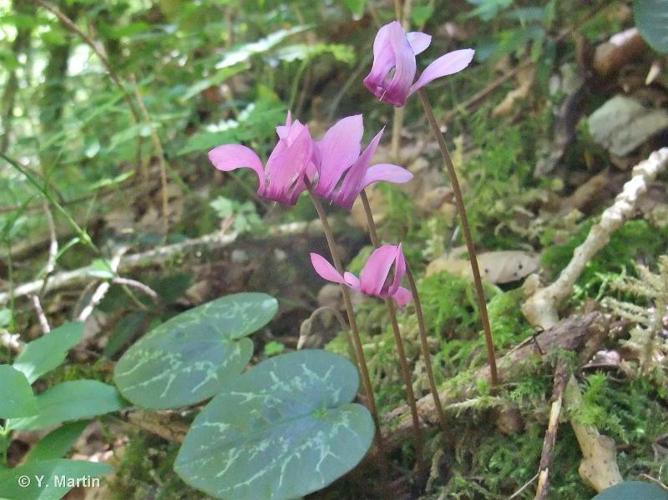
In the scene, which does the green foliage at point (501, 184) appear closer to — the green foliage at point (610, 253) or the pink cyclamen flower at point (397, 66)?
the green foliage at point (610, 253)

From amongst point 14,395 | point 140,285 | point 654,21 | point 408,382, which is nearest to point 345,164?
point 408,382

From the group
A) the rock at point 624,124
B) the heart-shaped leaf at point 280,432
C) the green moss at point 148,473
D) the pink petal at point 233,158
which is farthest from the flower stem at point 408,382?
the rock at point 624,124

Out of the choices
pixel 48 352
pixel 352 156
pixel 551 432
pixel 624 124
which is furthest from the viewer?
pixel 624 124

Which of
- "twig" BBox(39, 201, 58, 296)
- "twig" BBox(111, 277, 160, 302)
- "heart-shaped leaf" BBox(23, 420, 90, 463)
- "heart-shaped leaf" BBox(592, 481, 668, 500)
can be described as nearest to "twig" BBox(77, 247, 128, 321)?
"twig" BBox(111, 277, 160, 302)

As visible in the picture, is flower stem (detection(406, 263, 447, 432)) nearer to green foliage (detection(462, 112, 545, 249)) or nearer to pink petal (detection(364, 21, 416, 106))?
pink petal (detection(364, 21, 416, 106))

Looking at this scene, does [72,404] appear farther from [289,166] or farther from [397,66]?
[397,66]
